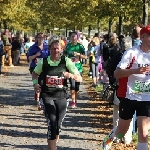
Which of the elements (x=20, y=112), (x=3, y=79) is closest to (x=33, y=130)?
(x=20, y=112)

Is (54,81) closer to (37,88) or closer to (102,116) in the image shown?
(37,88)

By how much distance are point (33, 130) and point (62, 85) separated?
2381 mm

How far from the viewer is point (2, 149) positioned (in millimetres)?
7406

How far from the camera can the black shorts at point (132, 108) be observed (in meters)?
5.99

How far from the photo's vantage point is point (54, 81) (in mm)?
6781

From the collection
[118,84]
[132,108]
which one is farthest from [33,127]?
[132,108]

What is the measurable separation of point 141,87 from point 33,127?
12.4 feet

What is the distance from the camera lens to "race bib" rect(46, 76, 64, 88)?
677 cm

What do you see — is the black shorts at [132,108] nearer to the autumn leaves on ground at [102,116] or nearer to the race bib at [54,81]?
the race bib at [54,81]

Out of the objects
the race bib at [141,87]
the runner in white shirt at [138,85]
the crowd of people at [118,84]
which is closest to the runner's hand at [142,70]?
the crowd of people at [118,84]

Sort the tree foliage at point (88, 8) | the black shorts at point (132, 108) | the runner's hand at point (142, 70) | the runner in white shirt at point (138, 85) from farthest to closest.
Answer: the tree foliage at point (88, 8) < the black shorts at point (132, 108) < the runner in white shirt at point (138, 85) < the runner's hand at point (142, 70)

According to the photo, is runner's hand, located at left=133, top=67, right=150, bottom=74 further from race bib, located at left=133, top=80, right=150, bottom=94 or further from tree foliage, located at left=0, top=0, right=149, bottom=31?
tree foliage, located at left=0, top=0, right=149, bottom=31

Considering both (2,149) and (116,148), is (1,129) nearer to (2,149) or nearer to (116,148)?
(2,149)

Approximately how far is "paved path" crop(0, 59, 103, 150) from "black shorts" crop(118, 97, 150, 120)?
1667 millimetres
